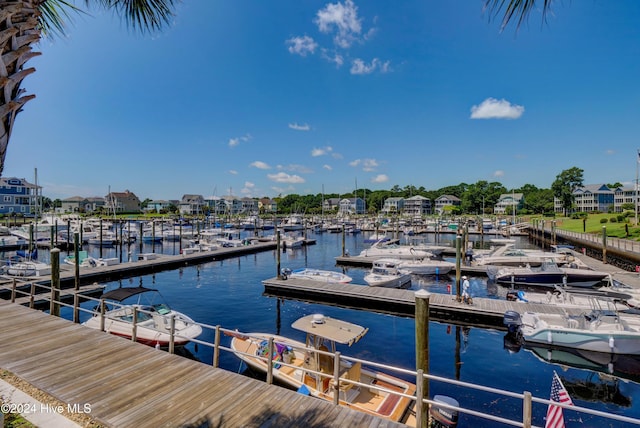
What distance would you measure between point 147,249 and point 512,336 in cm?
5523

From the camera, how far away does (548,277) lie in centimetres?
2878

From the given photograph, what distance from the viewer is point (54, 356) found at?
31.0 ft

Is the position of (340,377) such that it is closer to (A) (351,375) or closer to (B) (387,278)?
(A) (351,375)

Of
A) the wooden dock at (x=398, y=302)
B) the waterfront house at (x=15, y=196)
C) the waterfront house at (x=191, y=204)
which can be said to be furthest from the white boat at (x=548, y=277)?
the waterfront house at (x=191, y=204)

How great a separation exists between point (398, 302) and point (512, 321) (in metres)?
7.06

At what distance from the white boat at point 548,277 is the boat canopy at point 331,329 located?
24920 millimetres

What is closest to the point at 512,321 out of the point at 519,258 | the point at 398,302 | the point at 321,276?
the point at 398,302

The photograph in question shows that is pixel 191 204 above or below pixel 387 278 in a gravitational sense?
above

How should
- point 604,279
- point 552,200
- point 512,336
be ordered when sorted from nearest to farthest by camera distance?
point 512,336 → point 604,279 → point 552,200

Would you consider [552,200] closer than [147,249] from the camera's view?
No

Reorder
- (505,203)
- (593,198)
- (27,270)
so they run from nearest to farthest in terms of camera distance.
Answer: (27,270) → (593,198) → (505,203)

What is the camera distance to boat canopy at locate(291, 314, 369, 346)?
10.1 meters

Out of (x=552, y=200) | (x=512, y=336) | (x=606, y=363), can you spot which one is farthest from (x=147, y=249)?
(x=552, y=200)

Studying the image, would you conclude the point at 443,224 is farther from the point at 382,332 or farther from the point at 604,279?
the point at 382,332
